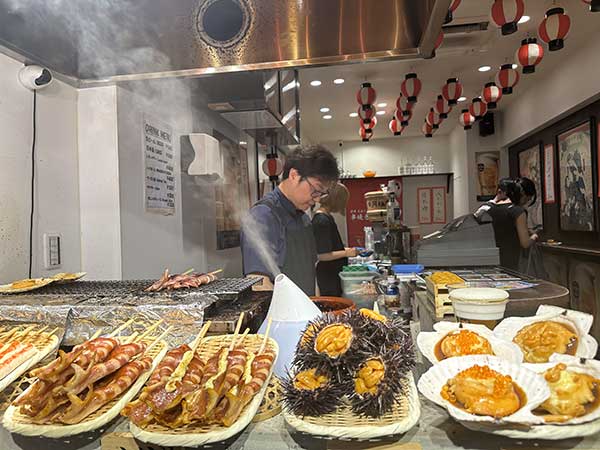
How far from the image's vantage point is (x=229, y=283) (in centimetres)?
164

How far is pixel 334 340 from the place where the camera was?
888mm

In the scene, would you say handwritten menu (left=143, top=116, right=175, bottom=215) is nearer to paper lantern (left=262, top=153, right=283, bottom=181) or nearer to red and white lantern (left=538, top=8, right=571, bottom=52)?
paper lantern (left=262, top=153, right=283, bottom=181)

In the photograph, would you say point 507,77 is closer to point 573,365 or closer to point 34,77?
point 34,77

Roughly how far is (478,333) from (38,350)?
107 cm

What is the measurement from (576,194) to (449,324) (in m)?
6.12

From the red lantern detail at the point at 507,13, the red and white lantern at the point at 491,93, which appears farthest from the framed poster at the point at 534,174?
the red lantern detail at the point at 507,13

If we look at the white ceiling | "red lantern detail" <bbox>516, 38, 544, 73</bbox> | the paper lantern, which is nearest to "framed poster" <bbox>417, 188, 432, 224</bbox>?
the white ceiling

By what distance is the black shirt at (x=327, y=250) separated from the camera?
154 inches

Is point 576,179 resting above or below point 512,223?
above

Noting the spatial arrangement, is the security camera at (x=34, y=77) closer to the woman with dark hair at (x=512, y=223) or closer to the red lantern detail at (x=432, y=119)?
the woman with dark hair at (x=512, y=223)

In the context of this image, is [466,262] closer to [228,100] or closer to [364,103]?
[228,100]

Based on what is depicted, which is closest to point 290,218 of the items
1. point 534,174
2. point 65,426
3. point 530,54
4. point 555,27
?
point 65,426

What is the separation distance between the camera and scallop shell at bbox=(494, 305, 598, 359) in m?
0.98

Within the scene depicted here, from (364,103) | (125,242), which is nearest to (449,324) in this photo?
(125,242)
